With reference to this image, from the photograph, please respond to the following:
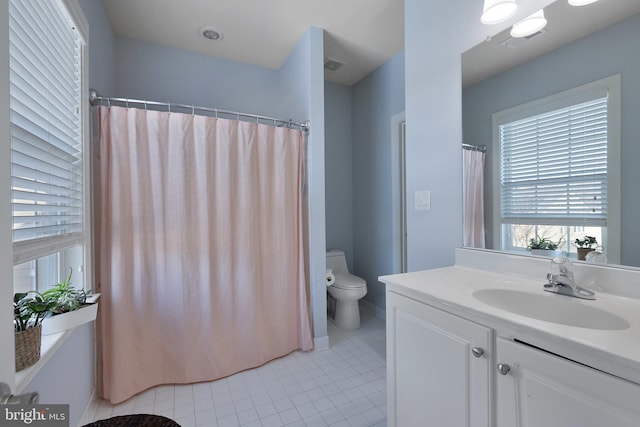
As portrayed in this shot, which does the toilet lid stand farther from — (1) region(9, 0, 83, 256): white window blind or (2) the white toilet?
(1) region(9, 0, 83, 256): white window blind

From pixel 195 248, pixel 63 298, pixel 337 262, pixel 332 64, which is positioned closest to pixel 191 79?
pixel 332 64

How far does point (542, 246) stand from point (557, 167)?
0.32 m

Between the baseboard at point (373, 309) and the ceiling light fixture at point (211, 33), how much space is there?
291cm

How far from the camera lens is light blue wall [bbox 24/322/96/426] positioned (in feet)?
3.46

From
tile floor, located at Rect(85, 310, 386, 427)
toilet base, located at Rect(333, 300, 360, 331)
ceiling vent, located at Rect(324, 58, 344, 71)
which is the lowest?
tile floor, located at Rect(85, 310, 386, 427)

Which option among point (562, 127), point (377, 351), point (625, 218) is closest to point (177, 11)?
point (562, 127)

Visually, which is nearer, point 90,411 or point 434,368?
point 434,368

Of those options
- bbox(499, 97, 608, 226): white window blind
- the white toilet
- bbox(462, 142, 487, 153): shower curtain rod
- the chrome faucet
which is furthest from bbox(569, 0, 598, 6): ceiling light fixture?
the white toilet

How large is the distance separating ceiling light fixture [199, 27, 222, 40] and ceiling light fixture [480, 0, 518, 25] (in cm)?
193

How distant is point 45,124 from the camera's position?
106 centimetres

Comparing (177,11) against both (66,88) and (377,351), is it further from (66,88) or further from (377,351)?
(377,351)

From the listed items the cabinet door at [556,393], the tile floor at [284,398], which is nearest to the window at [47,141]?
the tile floor at [284,398]

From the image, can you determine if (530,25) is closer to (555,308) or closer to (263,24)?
(555,308)

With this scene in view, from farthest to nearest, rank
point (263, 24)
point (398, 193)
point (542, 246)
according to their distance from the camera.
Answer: point (398, 193) → point (263, 24) → point (542, 246)
